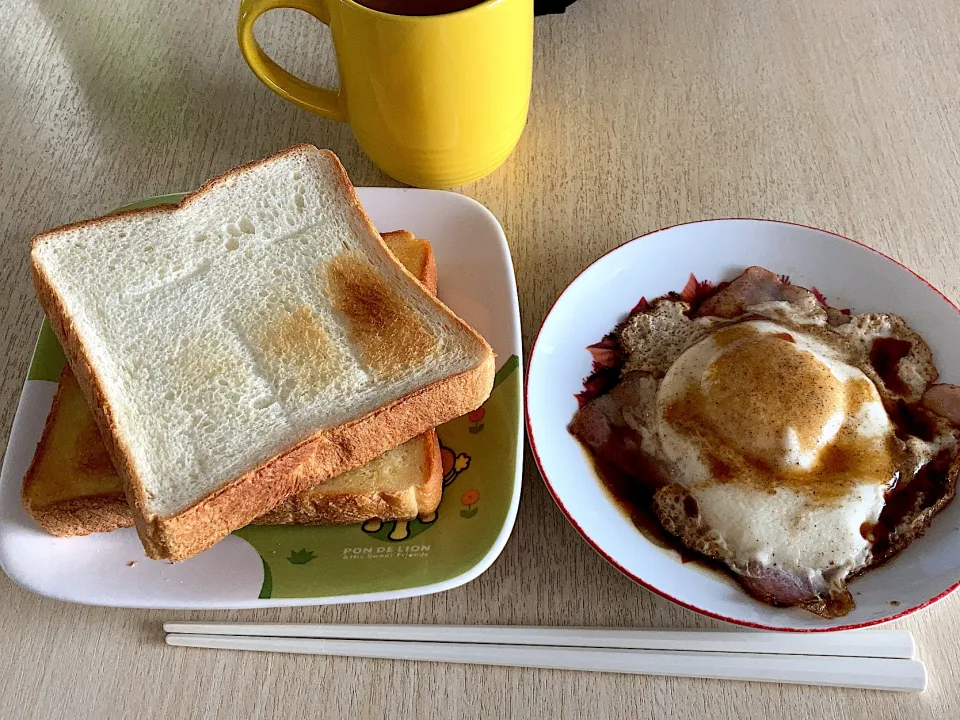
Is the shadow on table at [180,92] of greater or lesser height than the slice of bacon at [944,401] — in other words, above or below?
above

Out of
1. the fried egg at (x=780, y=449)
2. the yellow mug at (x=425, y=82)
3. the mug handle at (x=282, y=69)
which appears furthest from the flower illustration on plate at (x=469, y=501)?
the mug handle at (x=282, y=69)

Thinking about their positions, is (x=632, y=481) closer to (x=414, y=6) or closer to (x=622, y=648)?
(x=622, y=648)

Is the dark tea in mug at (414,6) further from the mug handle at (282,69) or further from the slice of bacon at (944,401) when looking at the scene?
the slice of bacon at (944,401)

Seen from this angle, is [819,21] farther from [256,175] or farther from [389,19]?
[256,175]

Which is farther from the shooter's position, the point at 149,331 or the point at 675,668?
the point at 149,331

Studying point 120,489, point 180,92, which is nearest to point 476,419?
point 120,489

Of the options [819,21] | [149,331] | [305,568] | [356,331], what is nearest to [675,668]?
[305,568]
